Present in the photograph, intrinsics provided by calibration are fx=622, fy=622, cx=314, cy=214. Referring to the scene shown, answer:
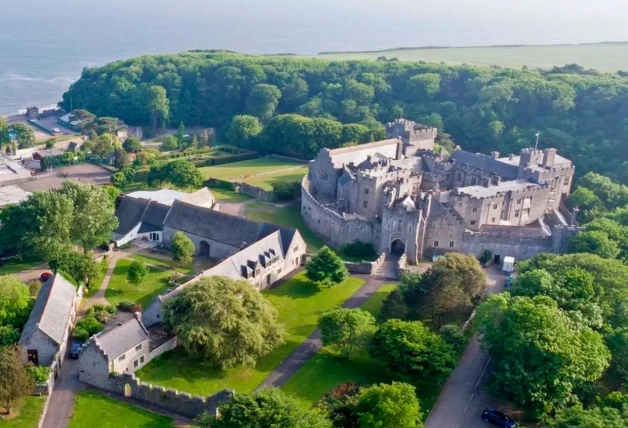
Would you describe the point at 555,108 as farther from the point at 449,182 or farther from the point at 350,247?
the point at 350,247

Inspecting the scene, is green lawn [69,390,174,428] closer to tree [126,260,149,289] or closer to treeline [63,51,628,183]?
tree [126,260,149,289]

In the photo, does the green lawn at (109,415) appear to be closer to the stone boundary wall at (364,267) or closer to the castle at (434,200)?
the stone boundary wall at (364,267)

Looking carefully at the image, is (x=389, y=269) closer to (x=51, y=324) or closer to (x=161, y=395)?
(x=161, y=395)

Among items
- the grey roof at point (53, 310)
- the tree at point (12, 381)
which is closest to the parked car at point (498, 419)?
the tree at point (12, 381)

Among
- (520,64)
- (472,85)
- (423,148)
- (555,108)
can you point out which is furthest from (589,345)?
(520,64)

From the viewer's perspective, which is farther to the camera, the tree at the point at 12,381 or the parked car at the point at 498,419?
the parked car at the point at 498,419

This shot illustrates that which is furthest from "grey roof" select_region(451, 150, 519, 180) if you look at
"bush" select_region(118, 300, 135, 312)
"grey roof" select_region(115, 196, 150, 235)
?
"bush" select_region(118, 300, 135, 312)

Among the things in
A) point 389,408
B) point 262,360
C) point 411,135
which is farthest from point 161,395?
point 411,135
